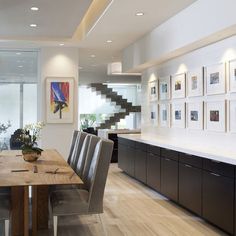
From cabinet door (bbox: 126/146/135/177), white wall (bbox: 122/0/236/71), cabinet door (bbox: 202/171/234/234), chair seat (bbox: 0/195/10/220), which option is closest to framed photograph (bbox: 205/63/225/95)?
white wall (bbox: 122/0/236/71)

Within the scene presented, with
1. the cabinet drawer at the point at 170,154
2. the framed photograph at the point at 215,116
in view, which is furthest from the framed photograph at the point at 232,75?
the cabinet drawer at the point at 170,154

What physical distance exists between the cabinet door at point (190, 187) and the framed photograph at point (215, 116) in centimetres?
66

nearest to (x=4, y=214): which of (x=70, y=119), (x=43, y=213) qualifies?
(x=43, y=213)

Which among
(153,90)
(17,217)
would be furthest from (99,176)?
(153,90)

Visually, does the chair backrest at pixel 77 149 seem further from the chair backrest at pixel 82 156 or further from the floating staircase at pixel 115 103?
the floating staircase at pixel 115 103

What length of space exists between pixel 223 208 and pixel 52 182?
6.09ft

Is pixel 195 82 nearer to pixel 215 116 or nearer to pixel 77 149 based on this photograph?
pixel 215 116

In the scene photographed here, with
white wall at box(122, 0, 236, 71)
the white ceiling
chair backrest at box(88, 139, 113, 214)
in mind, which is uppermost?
the white ceiling

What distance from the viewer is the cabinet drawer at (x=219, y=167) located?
379 cm

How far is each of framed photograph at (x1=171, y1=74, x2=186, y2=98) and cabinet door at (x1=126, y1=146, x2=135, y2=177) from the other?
1.56m

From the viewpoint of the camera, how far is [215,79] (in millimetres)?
4973

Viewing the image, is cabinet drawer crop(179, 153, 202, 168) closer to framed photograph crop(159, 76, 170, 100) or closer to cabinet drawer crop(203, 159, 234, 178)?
cabinet drawer crop(203, 159, 234, 178)

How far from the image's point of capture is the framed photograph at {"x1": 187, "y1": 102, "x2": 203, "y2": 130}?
5402 millimetres

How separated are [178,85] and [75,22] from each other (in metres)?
1.97
